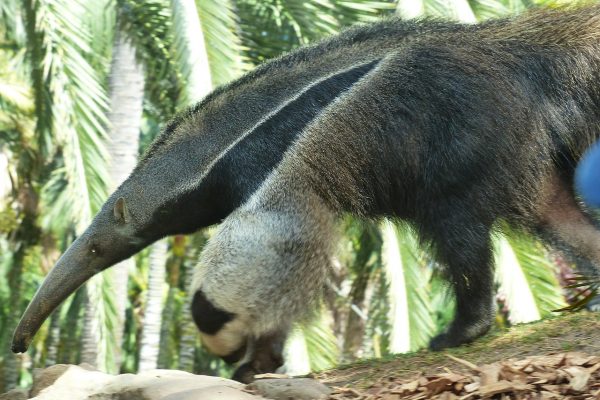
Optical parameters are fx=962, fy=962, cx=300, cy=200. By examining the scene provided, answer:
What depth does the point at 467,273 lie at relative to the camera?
18.6ft

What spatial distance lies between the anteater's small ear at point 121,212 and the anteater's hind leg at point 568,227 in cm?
263

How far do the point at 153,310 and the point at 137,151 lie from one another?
2613 millimetres

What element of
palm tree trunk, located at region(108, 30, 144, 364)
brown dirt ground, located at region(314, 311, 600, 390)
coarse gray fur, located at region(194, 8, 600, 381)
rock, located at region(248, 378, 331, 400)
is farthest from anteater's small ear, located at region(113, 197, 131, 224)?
palm tree trunk, located at region(108, 30, 144, 364)

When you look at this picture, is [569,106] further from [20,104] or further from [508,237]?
[20,104]

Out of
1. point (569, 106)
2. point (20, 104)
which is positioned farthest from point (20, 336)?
point (20, 104)

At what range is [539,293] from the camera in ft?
30.2

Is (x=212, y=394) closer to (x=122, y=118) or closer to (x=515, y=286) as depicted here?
(x=515, y=286)

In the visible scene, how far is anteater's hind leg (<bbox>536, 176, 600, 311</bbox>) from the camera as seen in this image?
5891 millimetres

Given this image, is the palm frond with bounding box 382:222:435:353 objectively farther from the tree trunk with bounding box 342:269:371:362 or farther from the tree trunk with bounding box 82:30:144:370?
the tree trunk with bounding box 342:269:371:362

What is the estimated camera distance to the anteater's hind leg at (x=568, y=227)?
5891mm

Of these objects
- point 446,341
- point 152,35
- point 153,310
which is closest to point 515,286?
point 446,341

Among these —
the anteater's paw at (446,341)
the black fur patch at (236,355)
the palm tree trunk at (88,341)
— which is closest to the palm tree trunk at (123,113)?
the palm tree trunk at (88,341)

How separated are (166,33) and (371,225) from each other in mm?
4480

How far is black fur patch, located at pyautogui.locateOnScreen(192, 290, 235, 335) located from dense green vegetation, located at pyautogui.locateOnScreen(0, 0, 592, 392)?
27.0 inches
